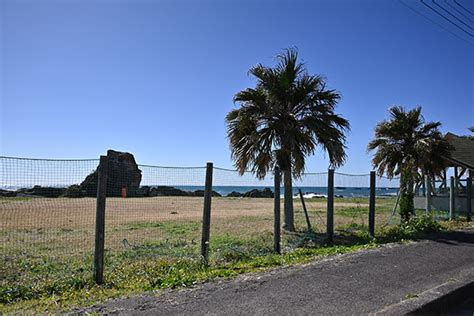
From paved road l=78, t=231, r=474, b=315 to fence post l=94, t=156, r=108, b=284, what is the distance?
1.11m

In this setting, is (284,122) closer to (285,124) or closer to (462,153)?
(285,124)

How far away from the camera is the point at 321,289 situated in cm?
529

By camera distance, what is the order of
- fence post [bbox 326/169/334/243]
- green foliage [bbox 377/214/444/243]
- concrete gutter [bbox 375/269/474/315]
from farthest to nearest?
green foliage [bbox 377/214/444/243] < fence post [bbox 326/169/334/243] < concrete gutter [bbox 375/269/474/315]

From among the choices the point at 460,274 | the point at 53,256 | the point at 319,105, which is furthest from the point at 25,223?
the point at 460,274

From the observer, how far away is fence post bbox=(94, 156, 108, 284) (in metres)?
5.77

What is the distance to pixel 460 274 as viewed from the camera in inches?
247

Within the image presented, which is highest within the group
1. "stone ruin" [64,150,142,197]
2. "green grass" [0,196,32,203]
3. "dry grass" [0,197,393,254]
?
"stone ruin" [64,150,142,197]

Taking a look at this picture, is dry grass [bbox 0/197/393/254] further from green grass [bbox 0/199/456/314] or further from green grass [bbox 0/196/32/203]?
green grass [bbox 0/199/456/314]

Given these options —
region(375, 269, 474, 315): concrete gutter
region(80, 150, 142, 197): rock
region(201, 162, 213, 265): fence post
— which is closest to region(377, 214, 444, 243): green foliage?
region(375, 269, 474, 315): concrete gutter

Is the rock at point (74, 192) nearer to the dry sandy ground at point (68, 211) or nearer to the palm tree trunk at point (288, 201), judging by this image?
the dry sandy ground at point (68, 211)

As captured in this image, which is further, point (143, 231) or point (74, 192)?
point (143, 231)

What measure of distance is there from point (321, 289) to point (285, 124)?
690 centimetres

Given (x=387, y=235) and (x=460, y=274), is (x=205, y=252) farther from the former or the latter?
(x=387, y=235)

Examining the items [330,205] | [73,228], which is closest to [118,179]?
[330,205]
